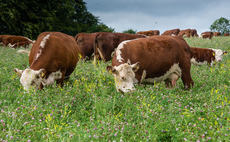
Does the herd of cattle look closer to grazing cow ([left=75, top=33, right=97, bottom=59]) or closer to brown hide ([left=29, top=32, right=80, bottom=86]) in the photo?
brown hide ([left=29, top=32, right=80, bottom=86])

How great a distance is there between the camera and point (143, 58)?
6223mm

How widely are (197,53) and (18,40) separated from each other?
15.5 m

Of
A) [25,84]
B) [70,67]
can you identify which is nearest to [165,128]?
[25,84]

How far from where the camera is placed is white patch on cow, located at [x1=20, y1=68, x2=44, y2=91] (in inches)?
211

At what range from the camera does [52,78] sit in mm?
6020

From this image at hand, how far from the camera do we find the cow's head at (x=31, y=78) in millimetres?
5355

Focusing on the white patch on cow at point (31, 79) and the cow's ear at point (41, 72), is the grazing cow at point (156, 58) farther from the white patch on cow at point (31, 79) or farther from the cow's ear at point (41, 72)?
the white patch on cow at point (31, 79)

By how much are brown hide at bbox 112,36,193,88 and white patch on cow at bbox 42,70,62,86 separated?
1.60 meters

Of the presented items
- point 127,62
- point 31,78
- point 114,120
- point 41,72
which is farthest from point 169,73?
point 31,78

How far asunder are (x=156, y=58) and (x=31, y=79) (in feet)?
11.5

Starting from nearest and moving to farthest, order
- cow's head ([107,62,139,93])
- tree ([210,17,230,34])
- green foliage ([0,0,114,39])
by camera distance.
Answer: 1. cow's head ([107,62,139,93])
2. green foliage ([0,0,114,39])
3. tree ([210,17,230,34])

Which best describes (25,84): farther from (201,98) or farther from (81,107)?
(201,98)

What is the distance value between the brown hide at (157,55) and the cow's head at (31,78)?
1.99 metres

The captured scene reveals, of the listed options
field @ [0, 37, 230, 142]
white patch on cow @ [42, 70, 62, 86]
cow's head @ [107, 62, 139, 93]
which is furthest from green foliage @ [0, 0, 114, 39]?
field @ [0, 37, 230, 142]
